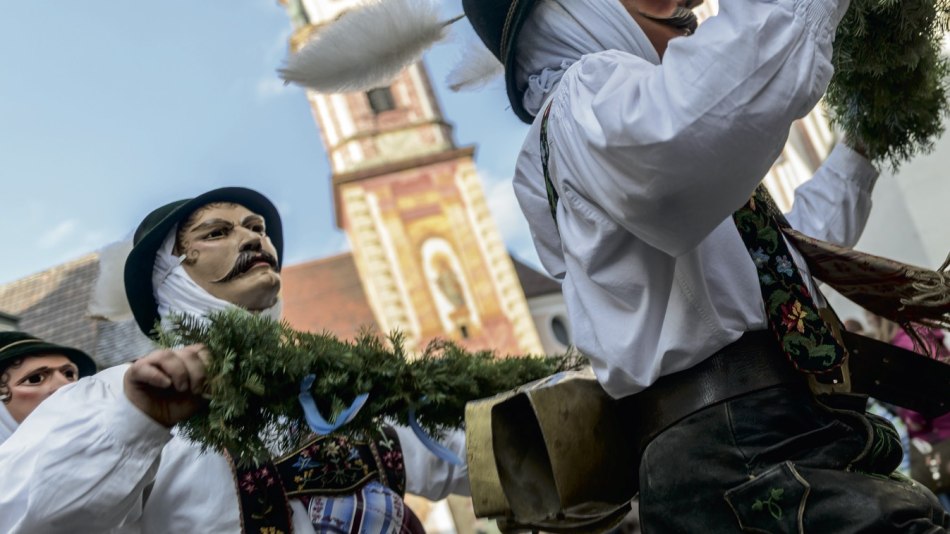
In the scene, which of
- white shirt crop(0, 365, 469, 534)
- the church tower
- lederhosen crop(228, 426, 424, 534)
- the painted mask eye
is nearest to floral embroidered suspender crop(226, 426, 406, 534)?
lederhosen crop(228, 426, 424, 534)

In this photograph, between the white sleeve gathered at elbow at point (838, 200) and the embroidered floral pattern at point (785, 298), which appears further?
the white sleeve gathered at elbow at point (838, 200)

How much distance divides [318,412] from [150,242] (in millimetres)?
1016

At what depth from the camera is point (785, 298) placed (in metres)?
1.94

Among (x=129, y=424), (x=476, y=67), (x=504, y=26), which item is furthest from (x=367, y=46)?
(x=129, y=424)

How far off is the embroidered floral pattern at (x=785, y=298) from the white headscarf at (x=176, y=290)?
140 cm

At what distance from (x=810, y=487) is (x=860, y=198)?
1138 mm

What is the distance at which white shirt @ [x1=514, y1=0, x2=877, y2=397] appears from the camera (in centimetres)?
166

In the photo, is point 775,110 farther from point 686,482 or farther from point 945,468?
point 945,468

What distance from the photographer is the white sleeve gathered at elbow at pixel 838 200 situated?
8.83ft

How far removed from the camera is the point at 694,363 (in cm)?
193

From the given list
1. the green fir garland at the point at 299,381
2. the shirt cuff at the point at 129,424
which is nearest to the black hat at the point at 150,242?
the green fir garland at the point at 299,381

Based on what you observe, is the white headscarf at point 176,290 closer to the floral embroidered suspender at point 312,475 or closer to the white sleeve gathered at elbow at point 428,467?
the floral embroidered suspender at point 312,475

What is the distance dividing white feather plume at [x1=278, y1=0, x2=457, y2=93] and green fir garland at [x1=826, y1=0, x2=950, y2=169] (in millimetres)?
881

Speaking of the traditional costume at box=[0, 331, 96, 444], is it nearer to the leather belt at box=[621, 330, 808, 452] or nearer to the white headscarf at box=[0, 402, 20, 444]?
the white headscarf at box=[0, 402, 20, 444]
